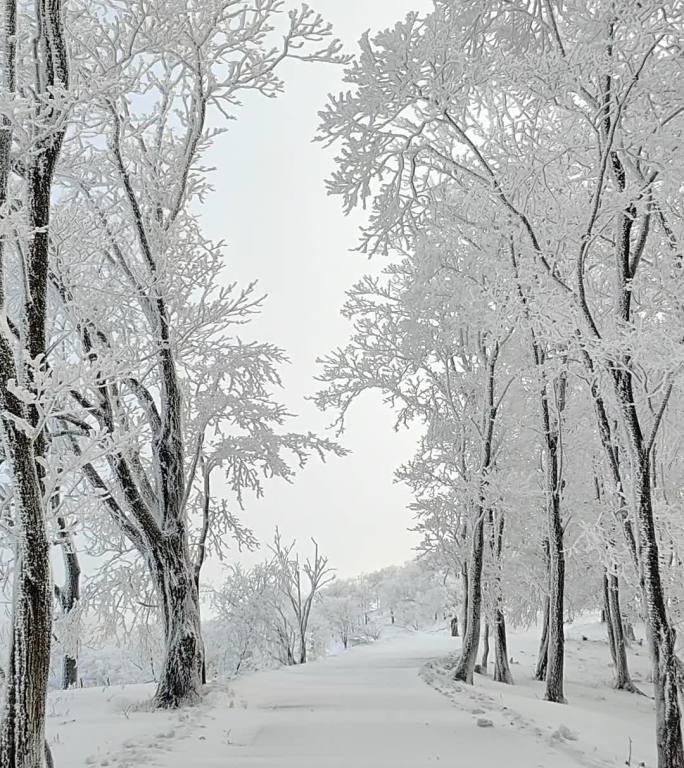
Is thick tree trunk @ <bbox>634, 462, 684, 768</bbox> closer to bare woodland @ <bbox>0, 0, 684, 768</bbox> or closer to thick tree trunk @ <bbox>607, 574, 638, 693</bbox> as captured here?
bare woodland @ <bbox>0, 0, 684, 768</bbox>

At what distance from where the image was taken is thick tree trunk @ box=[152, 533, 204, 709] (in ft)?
26.8

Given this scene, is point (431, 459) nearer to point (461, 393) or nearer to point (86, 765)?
point (461, 393)

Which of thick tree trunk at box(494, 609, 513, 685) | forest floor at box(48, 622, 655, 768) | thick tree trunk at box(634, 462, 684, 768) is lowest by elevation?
thick tree trunk at box(494, 609, 513, 685)

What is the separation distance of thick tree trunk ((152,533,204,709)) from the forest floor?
38 centimetres

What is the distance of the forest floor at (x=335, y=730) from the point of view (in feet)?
16.4

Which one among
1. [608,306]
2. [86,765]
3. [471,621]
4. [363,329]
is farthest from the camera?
[363,329]

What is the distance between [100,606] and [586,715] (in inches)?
272

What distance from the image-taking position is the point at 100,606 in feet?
31.4

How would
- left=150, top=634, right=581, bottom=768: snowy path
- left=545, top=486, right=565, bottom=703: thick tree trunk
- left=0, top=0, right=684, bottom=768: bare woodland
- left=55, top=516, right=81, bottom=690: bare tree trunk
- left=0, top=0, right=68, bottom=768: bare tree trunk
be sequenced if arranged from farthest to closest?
left=55, top=516, right=81, bottom=690: bare tree trunk
left=545, top=486, right=565, bottom=703: thick tree trunk
left=150, top=634, right=581, bottom=768: snowy path
left=0, top=0, right=684, bottom=768: bare woodland
left=0, top=0, right=68, bottom=768: bare tree trunk

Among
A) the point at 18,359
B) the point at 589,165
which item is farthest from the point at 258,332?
the point at 18,359

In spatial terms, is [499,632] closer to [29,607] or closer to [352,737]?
[352,737]

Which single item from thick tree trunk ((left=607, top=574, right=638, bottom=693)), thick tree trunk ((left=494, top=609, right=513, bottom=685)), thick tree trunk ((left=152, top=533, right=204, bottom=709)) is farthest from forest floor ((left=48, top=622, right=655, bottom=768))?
thick tree trunk ((left=607, top=574, right=638, bottom=693))

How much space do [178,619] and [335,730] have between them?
3150 mm

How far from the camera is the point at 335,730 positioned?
6.24 metres
